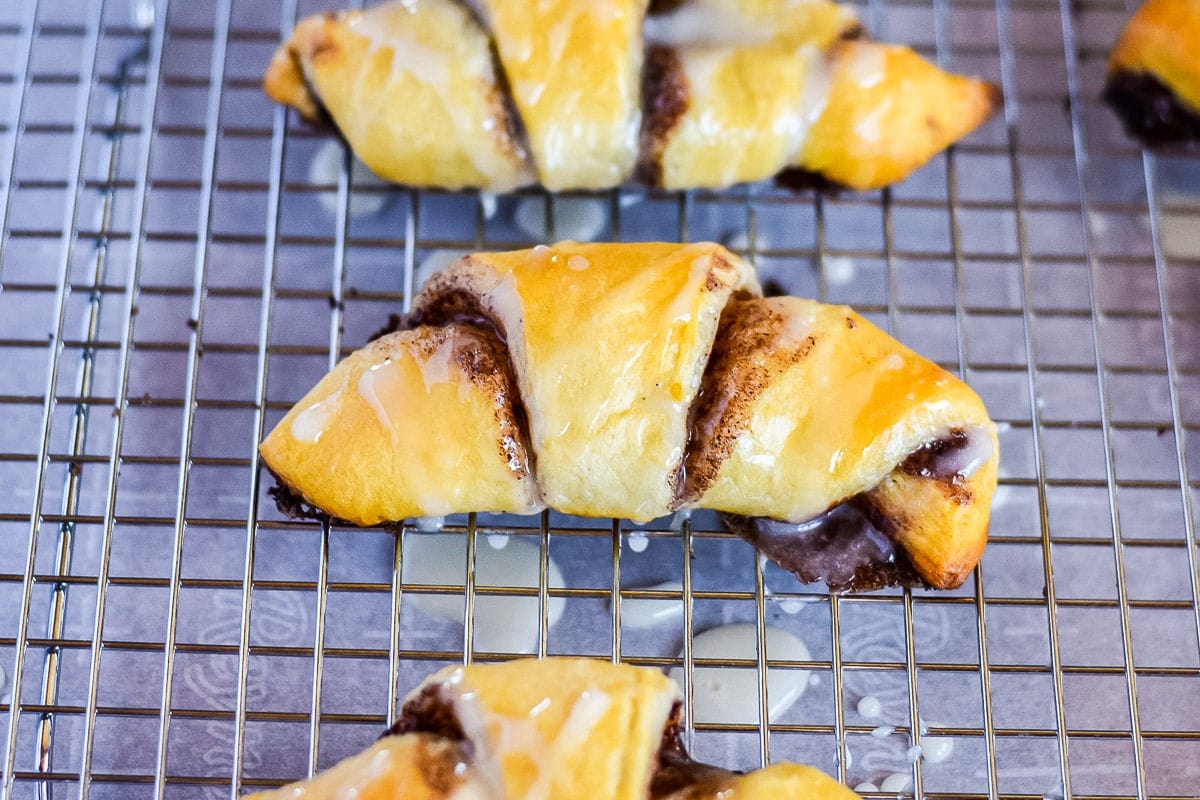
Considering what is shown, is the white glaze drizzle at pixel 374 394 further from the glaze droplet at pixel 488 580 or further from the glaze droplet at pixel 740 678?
the glaze droplet at pixel 740 678

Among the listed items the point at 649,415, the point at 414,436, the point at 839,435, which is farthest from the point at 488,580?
the point at 839,435

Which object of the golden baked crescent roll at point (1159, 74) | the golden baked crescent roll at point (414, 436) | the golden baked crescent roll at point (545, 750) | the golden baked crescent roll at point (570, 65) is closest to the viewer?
the golden baked crescent roll at point (545, 750)

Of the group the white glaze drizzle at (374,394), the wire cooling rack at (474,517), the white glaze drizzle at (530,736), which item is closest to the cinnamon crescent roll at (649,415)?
the white glaze drizzle at (374,394)

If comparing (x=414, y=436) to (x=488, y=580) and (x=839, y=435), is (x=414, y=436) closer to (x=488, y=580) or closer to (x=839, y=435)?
(x=488, y=580)

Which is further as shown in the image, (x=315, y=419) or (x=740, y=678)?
→ (x=740, y=678)

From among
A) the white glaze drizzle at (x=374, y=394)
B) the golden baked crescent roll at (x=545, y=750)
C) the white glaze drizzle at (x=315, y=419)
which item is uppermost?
the white glaze drizzle at (x=374, y=394)

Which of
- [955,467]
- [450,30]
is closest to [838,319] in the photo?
[955,467]

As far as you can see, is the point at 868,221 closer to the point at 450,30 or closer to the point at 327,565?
the point at 450,30

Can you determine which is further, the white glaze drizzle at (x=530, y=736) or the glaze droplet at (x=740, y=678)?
the glaze droplet at (x=740, y=678)

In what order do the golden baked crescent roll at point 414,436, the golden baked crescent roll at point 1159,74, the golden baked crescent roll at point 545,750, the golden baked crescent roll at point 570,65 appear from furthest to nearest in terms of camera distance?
the golden baked crescent roll at point 1159,74 → the golden baked crescent roll at point 570,65 → the golden baked crescent roll at point 414,436 → the golden baked crescent roll at point 545,750
